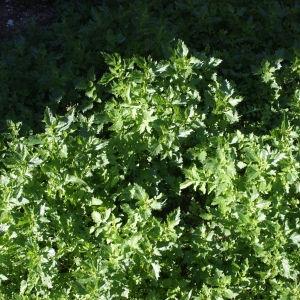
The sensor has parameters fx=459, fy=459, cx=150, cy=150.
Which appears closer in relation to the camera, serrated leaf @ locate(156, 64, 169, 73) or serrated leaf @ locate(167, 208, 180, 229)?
serrated leaf @ locate(167, 208, 180, 229)

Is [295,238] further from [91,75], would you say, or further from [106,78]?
[91,75]

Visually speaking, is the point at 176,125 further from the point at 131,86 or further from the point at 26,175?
the point at 26,175

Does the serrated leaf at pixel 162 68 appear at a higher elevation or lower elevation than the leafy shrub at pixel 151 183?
higher

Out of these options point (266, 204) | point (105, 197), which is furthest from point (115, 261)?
point (266, 204)

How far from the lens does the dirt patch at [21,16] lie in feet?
16.5

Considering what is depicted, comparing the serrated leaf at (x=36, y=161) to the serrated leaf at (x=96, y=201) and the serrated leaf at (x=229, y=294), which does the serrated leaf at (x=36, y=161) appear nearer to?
the serrated leaf at (x=96, y=201)

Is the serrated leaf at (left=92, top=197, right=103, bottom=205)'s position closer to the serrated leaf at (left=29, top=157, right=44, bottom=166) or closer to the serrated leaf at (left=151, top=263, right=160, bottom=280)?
the serrated leaf at (left=29, top=157, right=44, bottom=166)

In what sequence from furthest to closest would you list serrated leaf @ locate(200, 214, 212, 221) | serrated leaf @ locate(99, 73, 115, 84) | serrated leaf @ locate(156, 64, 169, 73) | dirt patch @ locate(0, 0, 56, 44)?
dirt patch @ locate(0, 0, 56, 44)
serrated leaf @ locate(99, 73, 115, 84)
serrated leaf @ locate(156, 64, 169, 73)
serrated leaf @ locate(200, 214, 212, 221)

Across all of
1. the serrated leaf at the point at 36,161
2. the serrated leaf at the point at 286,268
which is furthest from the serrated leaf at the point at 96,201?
the serrated leaf at the point at 286,268

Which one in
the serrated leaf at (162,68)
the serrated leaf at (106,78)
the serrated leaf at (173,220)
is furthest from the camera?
the serrated leaf at (106,78)

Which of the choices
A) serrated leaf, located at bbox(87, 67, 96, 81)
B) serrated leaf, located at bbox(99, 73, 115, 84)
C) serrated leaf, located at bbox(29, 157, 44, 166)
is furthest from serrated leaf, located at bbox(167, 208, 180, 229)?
serrated leaf, located at bbox(87, 67, 96, 81)

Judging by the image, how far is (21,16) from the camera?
5176mm

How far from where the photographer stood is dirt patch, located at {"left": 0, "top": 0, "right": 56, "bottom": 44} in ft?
16.5

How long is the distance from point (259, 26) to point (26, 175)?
105 inches
